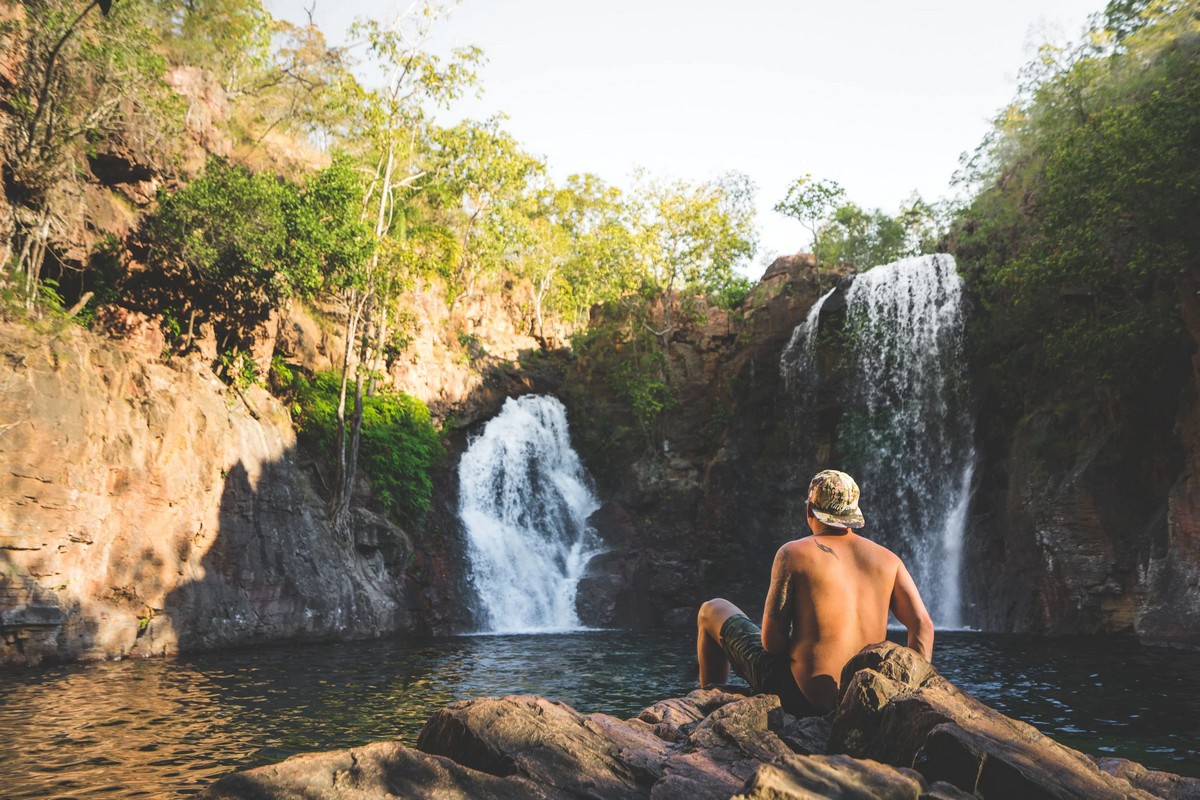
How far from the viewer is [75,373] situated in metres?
13.9

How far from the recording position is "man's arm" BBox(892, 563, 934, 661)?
4680 mm

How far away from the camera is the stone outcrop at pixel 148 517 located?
12.5 m

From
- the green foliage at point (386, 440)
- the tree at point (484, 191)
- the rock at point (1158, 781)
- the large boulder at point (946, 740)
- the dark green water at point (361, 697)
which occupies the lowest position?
the dark green water at point (361, 697)

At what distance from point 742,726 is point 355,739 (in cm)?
428

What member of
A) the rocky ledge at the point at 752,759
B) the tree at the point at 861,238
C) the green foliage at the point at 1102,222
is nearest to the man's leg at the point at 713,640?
the rocky ledge at the point at 752,759

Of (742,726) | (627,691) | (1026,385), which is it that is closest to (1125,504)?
(1026,385)

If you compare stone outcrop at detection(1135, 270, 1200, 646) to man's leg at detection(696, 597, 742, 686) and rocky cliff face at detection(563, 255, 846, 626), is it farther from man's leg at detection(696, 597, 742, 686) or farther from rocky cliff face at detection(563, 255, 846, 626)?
man's leg at detection(696, 597, 742, 686)

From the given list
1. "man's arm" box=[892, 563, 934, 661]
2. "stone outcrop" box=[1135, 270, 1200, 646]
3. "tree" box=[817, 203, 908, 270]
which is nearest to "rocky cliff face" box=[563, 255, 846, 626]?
"tree" box=[817, 203, 908, 270]

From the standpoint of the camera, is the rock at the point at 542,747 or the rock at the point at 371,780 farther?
the rock at the point at 542,747

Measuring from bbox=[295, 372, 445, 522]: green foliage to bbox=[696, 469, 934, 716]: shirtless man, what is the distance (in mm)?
19055

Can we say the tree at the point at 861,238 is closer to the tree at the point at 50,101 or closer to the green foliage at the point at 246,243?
the green foliage at the point at 246,243

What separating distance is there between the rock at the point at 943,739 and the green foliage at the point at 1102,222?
15.3m

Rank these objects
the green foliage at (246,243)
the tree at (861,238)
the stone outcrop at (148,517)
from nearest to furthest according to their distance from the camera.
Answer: the stone outcrop at (148,517) → the green foliage at (246,243) → the tree at (861,238)

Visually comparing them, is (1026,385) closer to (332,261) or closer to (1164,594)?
(1164,594)
